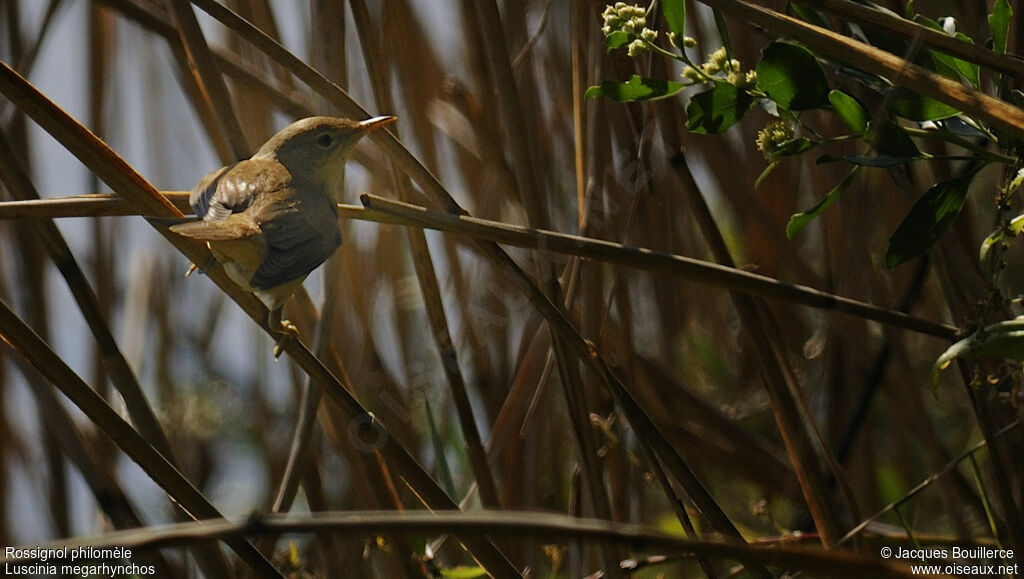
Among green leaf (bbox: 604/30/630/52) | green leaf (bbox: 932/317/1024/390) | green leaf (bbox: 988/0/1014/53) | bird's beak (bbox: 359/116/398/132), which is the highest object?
green leaf (bbox: 604/30/630/52)

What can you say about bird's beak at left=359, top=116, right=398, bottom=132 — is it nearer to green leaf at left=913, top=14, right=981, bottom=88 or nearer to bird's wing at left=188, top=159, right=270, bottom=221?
bird's wing at left=188, top=159, right=270, bottom=221

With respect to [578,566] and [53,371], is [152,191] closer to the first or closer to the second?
[53,371]

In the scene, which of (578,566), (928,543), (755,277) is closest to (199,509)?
(578,566)

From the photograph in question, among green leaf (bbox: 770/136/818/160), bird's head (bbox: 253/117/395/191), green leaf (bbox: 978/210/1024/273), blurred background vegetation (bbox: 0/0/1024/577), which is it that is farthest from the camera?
bird's head (bbox: 253/117/395/191)

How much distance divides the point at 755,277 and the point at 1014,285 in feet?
3.39

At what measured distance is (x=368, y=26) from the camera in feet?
3.67

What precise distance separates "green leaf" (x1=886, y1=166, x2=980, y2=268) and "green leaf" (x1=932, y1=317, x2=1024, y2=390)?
100 mm

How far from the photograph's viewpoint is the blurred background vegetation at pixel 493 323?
100cm

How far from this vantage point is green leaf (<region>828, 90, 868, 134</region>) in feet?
2.53

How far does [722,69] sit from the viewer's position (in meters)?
0.86

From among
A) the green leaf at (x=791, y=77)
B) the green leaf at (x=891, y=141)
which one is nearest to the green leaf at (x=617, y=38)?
the green leaf at (x=791, y=77)

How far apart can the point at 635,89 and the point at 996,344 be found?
379 millimetres

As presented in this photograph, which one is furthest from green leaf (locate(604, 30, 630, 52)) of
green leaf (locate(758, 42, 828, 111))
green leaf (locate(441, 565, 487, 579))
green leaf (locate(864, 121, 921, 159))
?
green leaf (locate(441, 565, 487, 579))

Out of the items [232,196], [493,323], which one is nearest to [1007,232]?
[232,196]
